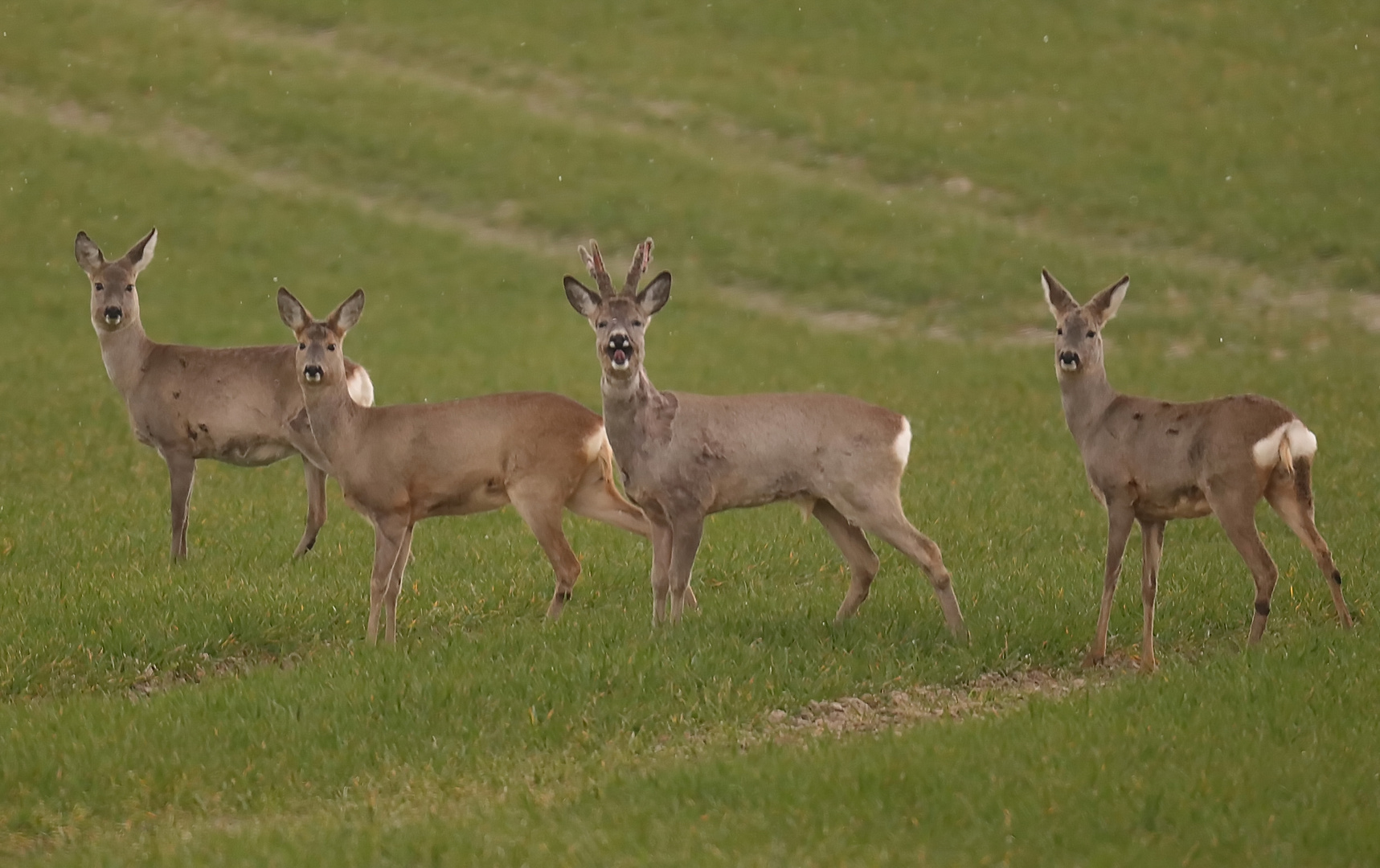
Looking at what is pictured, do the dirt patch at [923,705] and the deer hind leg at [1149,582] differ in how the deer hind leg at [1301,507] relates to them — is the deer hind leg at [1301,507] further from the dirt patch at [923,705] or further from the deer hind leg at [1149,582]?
the dirt patch at [923,705]

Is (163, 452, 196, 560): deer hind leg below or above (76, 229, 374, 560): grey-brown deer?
below

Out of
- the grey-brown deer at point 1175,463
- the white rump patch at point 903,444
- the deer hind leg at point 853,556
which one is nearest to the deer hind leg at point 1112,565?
the grey-brown deer at point 1175,463

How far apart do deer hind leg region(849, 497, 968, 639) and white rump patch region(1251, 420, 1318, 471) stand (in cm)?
175

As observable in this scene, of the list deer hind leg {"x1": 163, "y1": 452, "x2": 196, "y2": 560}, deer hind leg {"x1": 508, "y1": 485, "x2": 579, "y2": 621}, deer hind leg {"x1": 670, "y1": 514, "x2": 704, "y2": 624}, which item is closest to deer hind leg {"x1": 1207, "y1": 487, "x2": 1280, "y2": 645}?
deer hind leg {"x1": 670, "y1": 514, "x2": 704, "y2": 624}

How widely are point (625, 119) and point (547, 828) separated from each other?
2934cm

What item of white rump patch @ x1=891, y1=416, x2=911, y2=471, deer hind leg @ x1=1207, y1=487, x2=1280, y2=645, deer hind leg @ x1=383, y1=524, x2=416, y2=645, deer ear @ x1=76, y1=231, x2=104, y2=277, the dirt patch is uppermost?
deer ear @ x1=76, y1=231, x2=104, y2=277

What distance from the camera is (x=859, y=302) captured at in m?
27.7

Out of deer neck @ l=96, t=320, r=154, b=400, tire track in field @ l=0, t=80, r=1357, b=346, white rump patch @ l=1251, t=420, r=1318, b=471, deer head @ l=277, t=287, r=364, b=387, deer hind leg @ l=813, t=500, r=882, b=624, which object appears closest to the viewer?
white rump patch @ l=1251, t=420, r=1318, b=471

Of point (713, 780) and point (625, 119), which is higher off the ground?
point (625, 119)

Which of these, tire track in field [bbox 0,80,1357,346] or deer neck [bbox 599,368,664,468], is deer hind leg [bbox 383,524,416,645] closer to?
deer neck [bbox 599,368,664,468]

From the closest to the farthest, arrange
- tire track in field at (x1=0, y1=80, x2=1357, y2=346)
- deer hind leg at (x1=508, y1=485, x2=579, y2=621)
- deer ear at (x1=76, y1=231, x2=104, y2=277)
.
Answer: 1. deer hind leg at (x1=508, y1=485, x2=579, y2=621)
2. deer ear at (x1=76, y1=231, x2=104, y2=277)
3. tire track in field at (x1=0, y1=80, x2=1357, y2=346)

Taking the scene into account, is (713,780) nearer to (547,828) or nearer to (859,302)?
(547,828)

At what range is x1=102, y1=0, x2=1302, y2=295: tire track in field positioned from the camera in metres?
28.8

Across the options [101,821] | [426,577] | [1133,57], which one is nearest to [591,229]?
[1133,57]
